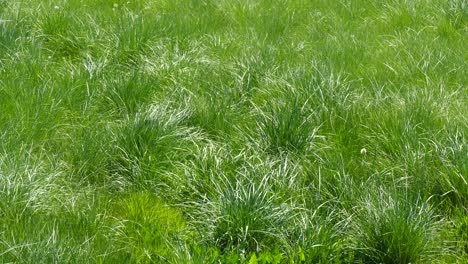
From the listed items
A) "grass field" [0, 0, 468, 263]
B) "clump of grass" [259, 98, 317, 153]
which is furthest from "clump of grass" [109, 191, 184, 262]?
"clump of grass" [259, 98, 317, 153]

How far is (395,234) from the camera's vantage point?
3.61 m

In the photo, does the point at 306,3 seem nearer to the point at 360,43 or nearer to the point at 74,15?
the point at 360,43

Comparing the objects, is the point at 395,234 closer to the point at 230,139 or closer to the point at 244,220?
the point at 244,220

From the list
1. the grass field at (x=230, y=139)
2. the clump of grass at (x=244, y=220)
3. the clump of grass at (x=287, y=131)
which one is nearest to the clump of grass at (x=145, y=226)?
the grass field at (x=230, y=139)

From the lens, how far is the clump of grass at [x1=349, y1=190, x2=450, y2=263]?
3633 mm

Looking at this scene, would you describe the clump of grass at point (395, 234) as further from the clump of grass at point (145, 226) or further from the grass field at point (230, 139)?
the clump of grass at point (145, 226)

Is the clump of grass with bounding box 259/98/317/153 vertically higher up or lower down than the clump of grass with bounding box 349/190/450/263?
lower down

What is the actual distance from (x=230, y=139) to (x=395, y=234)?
1469mm

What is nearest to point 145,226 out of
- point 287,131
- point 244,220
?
point 244,220

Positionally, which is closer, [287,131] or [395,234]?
[395,234]

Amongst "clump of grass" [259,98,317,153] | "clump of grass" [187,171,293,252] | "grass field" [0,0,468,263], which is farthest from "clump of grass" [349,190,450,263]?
"clump of grass" [259,98,317,153]

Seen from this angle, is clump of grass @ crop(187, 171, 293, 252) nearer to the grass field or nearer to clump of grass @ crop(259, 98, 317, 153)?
the grass field

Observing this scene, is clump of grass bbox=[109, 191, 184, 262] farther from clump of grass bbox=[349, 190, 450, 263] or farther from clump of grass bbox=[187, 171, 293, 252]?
clump of grass bbox=[349, 190, 450, 263]

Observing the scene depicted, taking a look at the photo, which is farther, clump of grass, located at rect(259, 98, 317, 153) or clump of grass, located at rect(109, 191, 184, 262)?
clump of grass, located at rect(259, 98, 317, 153)
